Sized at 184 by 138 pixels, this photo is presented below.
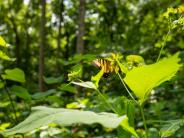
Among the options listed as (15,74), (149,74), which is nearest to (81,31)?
(15,74)

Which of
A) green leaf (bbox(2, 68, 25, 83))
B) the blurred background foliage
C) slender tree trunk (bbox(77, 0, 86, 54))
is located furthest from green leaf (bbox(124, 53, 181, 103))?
slender tree trunk (bbox(77, 0, 86, 54))

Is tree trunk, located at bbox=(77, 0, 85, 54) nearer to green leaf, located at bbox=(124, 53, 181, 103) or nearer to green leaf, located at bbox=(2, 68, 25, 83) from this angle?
green leaf, located at bbox=(2, 68, 25, 83)

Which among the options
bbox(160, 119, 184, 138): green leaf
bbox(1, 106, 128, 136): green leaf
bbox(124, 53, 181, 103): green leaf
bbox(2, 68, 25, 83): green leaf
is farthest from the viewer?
bbox(2, 68, 25, 83): green leaf

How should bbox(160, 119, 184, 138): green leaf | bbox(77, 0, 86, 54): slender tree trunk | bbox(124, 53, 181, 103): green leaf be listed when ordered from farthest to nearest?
1. bbox(77, 0, 86, 54): slender tree trunk
2. bbox(160, 119, 184, 138): green leaf
3. bbox(124, 53, 181, 103): green leaf

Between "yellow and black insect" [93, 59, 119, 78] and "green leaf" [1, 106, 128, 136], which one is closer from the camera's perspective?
"green leaf" [1, 106, 128, 136]

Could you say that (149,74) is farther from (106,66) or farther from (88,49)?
(88,49)

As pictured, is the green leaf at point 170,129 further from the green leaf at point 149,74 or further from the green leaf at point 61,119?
the green leaf at point 61,119
